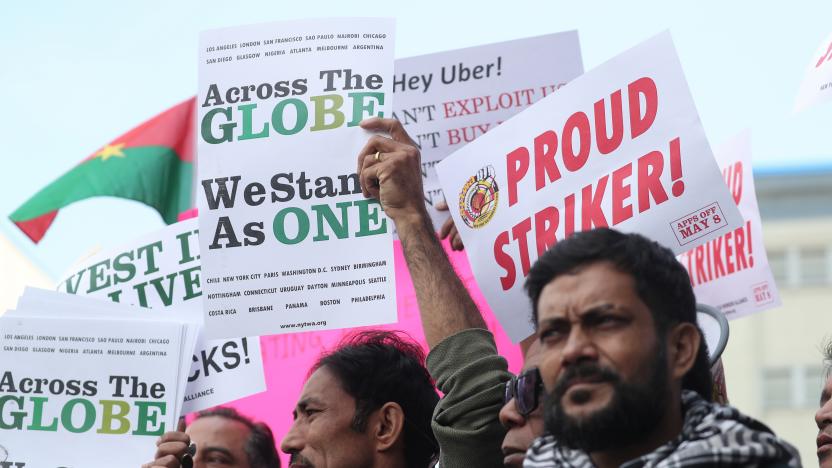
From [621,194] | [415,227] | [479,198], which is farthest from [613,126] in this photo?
[415,227]

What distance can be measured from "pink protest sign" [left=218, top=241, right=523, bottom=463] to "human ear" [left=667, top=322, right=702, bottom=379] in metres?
2.30

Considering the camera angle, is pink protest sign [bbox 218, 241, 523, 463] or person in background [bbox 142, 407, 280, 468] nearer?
person in background [bbox 142, 407, 280, 468]

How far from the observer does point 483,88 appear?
4941 millimetres

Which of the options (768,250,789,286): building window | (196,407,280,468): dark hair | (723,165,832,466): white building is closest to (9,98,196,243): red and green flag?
(196,407,280,468): dark hair

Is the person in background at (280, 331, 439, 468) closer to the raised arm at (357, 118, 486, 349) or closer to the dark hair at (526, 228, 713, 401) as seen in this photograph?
the raised arm at (357, 118, 486, 349)

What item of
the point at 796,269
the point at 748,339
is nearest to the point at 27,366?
the point at 748,339

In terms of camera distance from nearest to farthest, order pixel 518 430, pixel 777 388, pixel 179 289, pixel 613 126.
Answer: pixel 518 430
pixel 613 126
pixel 179 289
pixel 777 388

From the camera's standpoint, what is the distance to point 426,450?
4.25m

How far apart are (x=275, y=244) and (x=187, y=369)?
0.63m

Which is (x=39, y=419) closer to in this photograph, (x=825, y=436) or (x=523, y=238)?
(x=523, y=238)

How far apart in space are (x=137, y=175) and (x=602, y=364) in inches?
217

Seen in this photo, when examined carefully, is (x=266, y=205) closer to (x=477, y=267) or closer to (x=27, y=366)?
(x=477, y=267)

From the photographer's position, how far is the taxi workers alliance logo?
411cm

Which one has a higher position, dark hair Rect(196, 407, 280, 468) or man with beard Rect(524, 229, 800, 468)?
dark hair Rect(196, 407, 280, 468)
